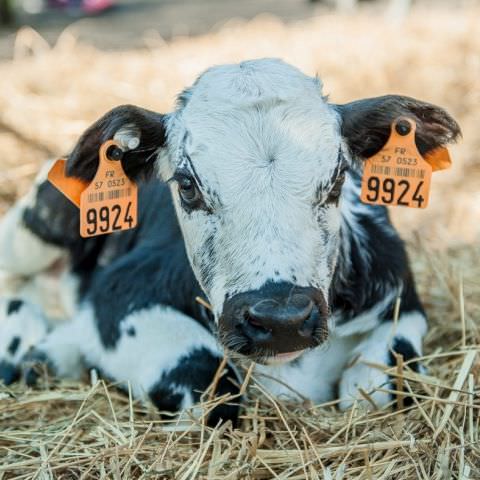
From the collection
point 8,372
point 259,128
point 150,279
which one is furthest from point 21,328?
point 259,128

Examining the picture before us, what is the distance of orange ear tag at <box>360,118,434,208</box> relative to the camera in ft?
→ 12.5

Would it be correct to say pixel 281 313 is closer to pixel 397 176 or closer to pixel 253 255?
pixel 253 255

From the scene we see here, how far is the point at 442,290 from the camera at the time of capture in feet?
16.8

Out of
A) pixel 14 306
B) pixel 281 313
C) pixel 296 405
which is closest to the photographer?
pixel 281 313

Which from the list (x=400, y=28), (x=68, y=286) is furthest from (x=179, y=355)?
(x=400, y=28)

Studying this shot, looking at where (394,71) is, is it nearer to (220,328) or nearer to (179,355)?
(179,355)

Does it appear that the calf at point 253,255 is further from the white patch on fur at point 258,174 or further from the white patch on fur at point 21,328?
the white patch on fur at point 21,328

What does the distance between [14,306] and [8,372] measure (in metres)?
0.64

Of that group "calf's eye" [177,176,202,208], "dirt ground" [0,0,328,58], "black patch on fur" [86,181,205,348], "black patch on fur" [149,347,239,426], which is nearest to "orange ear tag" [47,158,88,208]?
"calf's eye" [177,176,202,208]

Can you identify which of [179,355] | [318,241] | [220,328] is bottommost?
[179,355]

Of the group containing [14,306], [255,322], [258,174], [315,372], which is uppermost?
[258,174]

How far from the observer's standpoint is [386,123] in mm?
3703

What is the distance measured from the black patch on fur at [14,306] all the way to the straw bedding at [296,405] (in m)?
0.98

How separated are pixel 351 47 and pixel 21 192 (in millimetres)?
5013
